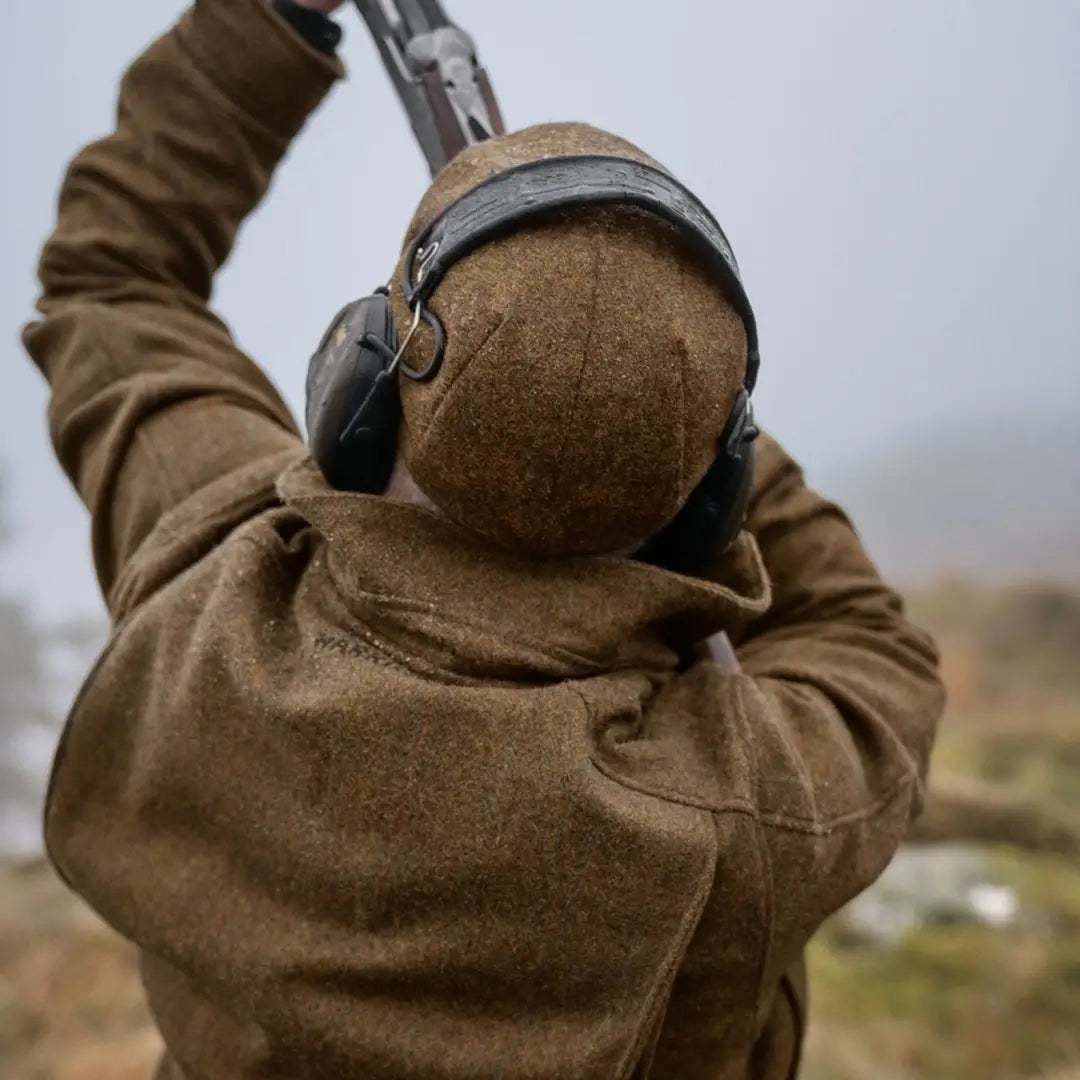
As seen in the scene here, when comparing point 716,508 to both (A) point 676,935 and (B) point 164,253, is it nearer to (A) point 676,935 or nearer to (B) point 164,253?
(A) point 676,935

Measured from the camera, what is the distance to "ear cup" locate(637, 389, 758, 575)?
61 centimetres

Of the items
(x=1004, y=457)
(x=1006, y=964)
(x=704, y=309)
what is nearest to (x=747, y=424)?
(x=704, y=309)

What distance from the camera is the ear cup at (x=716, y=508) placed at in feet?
2.01

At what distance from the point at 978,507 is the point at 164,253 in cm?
505

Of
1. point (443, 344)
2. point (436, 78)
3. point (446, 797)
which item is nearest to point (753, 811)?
point (446, 797)

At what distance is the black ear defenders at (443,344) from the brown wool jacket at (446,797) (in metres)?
0.04

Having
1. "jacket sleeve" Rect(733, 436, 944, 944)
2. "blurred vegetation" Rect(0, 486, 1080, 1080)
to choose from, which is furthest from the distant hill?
"jacket sleeve" Rect(733, 436, 944, 944)

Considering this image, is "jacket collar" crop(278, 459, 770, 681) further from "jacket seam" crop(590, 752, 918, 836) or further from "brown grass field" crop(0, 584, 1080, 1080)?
"brown grass field" crop(0, 584, 1080, 1080)

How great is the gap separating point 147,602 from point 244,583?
102mm

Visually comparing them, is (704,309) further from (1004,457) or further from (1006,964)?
(1004,457)

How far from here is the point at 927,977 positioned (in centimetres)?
217

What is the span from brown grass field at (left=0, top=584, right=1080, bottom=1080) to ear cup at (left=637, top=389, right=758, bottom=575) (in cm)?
168

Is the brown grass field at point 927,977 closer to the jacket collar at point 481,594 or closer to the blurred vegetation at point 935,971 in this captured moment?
the blurred vegetation at point 935,971

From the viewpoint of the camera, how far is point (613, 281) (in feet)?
1.70
